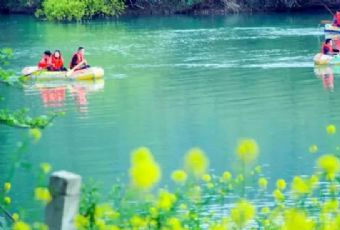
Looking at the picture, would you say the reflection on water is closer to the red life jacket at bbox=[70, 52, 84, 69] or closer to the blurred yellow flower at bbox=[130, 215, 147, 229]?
the red life jacket at bbox=[70, 52, 84, 69]

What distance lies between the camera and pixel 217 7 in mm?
42938

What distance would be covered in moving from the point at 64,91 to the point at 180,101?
361 centimetres

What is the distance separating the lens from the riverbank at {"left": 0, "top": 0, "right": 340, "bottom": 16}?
42.4m

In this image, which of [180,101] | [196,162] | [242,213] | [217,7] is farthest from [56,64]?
[217,7]

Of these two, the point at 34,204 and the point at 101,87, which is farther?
the point at 101,87

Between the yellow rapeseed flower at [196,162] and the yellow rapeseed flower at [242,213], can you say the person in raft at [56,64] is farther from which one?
the yellow rapeseed flower at [242,213]

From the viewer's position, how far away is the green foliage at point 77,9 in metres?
41.0

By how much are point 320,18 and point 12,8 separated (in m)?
15.9

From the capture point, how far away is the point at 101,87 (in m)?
21.2

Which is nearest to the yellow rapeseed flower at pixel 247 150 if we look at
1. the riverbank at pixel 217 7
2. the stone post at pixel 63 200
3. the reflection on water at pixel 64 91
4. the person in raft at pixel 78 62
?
the stone post at pixel 63 200

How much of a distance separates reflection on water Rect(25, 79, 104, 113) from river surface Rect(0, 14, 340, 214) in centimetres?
2

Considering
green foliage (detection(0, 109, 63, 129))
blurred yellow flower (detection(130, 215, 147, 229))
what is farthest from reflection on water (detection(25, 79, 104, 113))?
blurred yellow flower (detection(130, 215, 147, 229))

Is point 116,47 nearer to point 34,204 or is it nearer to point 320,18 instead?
point 320,18

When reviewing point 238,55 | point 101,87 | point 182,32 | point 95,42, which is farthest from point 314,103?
point 182,32
